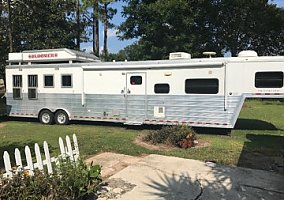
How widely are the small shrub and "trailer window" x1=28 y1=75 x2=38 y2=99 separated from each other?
6823 millimetres

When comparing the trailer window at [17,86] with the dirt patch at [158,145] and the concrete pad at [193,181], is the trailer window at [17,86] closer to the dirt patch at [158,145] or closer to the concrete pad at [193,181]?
the dirt patch at [158,145]

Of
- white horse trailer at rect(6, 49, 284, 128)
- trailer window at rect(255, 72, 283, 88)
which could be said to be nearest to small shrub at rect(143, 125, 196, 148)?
white horse trailer at rect(6, 49, 284, 128)

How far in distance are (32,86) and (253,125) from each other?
31.6 feet

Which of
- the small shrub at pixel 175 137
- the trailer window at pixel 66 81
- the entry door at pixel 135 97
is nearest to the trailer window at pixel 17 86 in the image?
the trailer window at pixel 66 81

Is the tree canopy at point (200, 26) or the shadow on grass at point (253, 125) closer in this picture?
the shadow on grass at point (253, 125)

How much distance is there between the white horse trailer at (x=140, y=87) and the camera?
37.4 feet

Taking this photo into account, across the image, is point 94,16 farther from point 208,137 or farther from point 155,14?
point 208,137

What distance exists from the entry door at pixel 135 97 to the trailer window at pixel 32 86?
4.39 meters

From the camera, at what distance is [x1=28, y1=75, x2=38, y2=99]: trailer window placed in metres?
14.9

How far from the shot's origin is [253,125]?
14.3 meters

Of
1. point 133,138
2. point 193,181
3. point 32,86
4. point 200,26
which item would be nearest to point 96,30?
point 200,26

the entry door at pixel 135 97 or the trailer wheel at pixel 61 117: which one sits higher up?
the entry door at pixel 135 97

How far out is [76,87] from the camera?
14086 mm

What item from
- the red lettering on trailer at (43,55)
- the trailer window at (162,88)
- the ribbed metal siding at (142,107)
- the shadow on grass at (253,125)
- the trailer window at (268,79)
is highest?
the red lettering on trailer at (43,55)
